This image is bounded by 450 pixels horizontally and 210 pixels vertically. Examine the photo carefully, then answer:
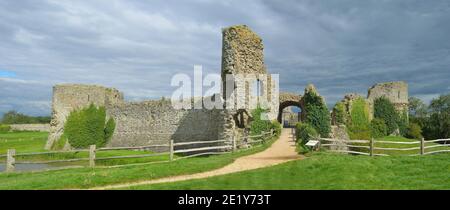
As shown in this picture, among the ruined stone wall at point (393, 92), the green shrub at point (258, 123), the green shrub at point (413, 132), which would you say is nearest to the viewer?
the green shrub at point (258, 123)

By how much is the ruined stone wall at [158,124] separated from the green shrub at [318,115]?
6371 millimetres

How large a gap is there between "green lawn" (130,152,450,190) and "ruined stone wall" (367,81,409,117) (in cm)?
2582

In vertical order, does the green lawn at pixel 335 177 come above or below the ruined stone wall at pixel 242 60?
below

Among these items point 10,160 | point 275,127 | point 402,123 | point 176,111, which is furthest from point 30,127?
point 402,123

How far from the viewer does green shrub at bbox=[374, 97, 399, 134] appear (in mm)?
37500

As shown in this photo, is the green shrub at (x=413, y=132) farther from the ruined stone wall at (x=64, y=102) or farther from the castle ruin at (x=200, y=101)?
the ruined stone wall at (x=64, y=102)

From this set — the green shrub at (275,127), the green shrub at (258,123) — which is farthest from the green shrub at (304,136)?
the green shrub at (275,127)

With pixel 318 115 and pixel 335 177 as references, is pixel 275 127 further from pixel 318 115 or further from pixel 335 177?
pixel 335 177

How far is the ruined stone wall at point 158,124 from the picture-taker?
27156 mm

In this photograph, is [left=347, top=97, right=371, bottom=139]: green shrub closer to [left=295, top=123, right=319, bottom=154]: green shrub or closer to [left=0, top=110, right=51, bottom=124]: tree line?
[left=295, top=123, right=319, bottom=154]: green shrub

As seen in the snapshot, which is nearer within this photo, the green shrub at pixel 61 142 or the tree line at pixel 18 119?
the green shrub at pixel 61 142

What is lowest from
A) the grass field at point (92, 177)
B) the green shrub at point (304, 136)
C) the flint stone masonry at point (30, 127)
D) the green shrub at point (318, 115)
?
the flint stone masonry at point (30, 127)
